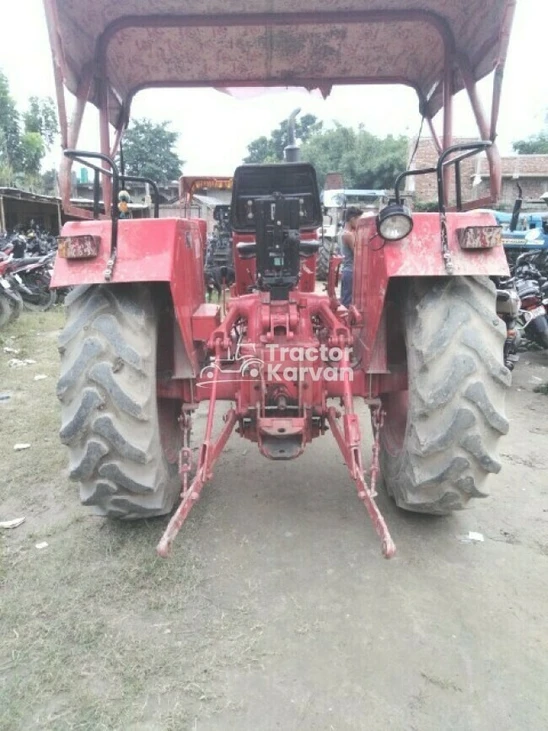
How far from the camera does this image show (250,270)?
4.61 metres

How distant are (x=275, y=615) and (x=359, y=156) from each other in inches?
1200

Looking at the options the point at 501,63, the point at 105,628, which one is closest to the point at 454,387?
the point at 501,63

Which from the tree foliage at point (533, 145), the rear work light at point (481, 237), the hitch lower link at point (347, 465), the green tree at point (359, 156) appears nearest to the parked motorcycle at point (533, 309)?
the rear work light at point (481, 237)

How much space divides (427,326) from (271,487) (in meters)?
1.57

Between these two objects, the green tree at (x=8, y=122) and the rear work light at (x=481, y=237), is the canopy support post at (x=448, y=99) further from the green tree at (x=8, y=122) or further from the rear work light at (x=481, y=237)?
the green tree at (x=8, y=122)

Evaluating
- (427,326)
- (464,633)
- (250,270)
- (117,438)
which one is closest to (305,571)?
(464,633)

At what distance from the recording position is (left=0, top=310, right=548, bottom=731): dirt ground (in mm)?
1964

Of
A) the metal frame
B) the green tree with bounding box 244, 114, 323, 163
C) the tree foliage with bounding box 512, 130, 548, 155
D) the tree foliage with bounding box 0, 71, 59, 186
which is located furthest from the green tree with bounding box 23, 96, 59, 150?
the metal frame

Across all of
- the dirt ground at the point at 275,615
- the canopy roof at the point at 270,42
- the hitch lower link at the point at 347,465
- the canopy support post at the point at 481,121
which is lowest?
the dirt ground at the point at 275,615

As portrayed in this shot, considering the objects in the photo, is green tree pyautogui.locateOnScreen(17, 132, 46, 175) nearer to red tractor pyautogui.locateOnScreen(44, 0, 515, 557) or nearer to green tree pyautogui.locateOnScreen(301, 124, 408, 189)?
green tree pyautogui.locateOnScreen(301, 124, 408, 189)

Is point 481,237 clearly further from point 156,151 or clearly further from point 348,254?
point 156,151

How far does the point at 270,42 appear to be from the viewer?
134 inches

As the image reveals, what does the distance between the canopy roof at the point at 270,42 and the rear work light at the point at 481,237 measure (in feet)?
2.56

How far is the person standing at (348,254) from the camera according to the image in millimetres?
7391
